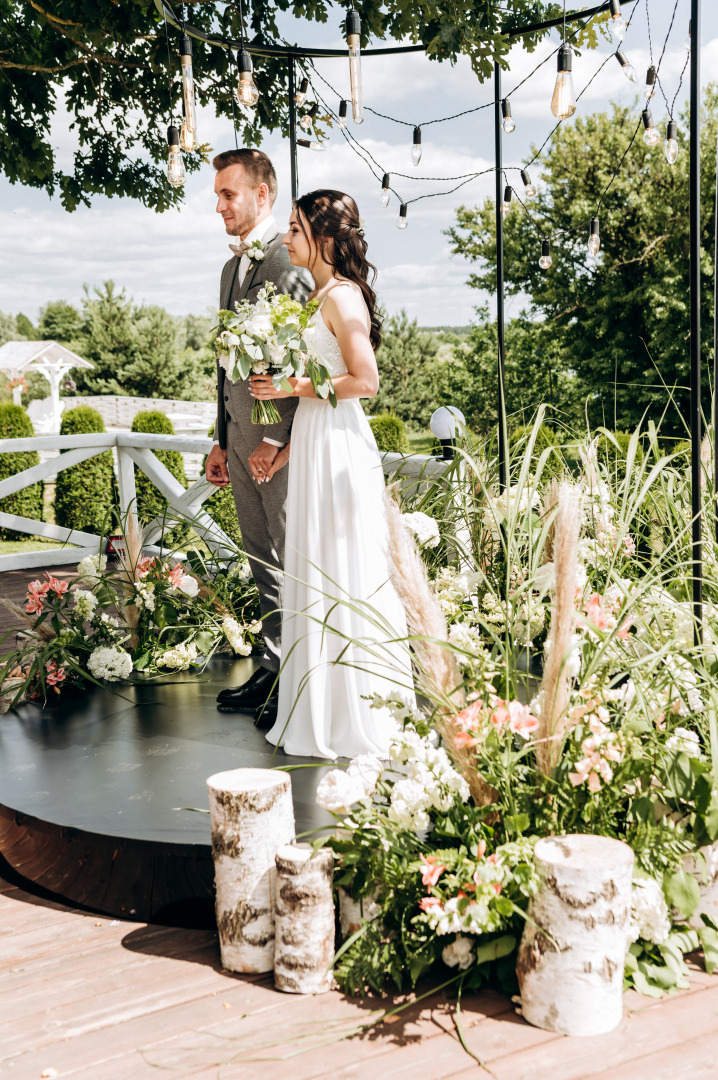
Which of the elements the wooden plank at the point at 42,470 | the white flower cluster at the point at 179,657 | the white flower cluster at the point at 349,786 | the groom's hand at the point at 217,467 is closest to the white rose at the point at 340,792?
the white flower cluster at the point at 349,786

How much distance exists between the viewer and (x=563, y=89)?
2.33 metres

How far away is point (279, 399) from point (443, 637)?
4.37ft

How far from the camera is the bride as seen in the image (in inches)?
103

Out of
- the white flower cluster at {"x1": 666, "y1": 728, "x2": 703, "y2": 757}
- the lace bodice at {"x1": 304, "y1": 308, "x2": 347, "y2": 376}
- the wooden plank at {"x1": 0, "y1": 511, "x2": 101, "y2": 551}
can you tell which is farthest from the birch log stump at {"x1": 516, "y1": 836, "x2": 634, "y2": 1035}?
the wooden plank at {"x1": 0, "y1": 511, "x2": 101, "y2": 551}

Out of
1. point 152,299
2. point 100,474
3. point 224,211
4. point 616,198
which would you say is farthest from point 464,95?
point 224,211

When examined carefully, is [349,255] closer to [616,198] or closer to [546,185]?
[616,198]

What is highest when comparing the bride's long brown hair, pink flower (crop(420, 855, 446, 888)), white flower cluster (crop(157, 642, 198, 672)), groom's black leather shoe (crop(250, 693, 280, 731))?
the bride's long brown hair

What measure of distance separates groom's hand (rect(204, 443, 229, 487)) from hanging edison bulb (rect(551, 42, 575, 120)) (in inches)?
62.4

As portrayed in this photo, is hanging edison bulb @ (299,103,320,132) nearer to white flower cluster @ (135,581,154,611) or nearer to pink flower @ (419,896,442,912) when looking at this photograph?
white flower cluster @ (135,581,154,611)

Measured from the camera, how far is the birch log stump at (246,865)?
195 centimetres

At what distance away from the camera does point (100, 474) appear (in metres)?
9.61

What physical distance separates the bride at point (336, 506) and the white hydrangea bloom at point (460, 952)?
780mm

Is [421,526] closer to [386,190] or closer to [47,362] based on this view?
[386,190]

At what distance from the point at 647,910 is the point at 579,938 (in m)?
0.21
